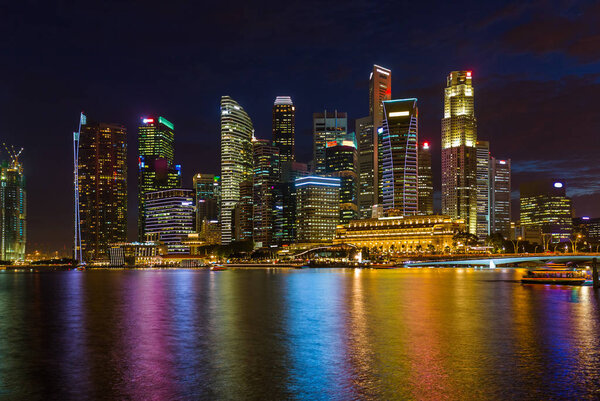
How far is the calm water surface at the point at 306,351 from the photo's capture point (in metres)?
26.2

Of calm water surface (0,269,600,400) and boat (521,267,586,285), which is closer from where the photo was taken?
calm water surface (0,269,600,400)

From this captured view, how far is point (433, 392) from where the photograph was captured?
25.2m

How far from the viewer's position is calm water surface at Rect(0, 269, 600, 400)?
26250 millimetres

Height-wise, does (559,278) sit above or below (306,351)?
below

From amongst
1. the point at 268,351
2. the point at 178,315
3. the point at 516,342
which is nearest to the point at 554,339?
the point at 516,342

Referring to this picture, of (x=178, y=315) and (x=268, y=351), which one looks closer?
(x=268, y=351)

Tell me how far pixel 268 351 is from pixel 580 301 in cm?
4772

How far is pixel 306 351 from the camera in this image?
36.3 meters

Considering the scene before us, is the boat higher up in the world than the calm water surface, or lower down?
lower down

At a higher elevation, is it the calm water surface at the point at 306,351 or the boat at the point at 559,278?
the calm water surface at the point at 306,351

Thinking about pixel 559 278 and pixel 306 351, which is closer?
pixel 306 351

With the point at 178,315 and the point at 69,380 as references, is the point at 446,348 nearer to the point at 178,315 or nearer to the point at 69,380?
the point at 69,380

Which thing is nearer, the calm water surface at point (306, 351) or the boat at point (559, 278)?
the calm water surface at point (306, 351)

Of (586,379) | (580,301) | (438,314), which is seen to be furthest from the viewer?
(580,301)
